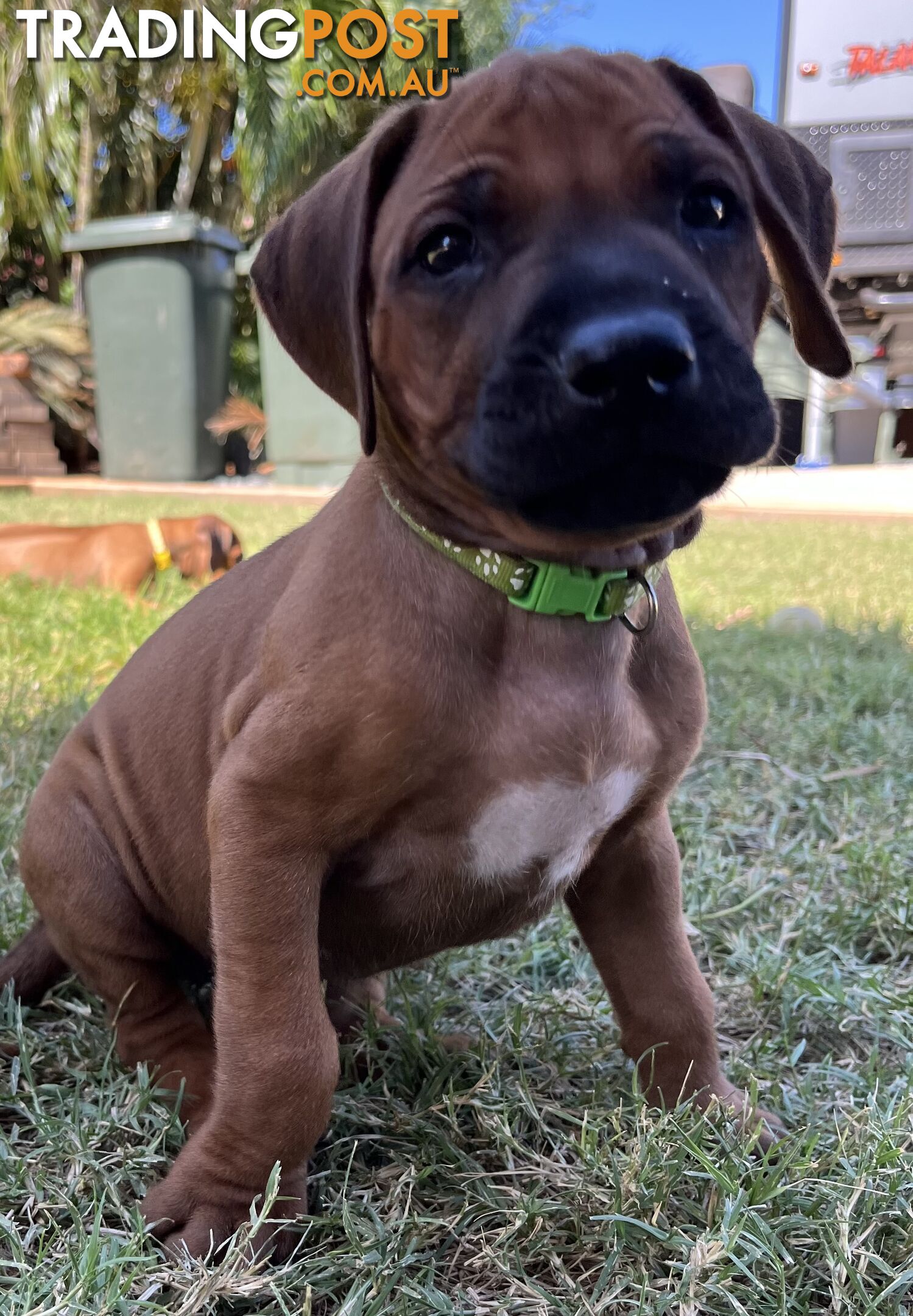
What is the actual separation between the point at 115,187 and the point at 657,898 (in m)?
17.7

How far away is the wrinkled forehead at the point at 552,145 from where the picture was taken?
4.98ft

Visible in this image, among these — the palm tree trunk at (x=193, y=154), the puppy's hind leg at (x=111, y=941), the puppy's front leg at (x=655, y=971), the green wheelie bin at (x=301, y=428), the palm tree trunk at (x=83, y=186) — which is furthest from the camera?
the palm tree trunk at (x=193, y=154)

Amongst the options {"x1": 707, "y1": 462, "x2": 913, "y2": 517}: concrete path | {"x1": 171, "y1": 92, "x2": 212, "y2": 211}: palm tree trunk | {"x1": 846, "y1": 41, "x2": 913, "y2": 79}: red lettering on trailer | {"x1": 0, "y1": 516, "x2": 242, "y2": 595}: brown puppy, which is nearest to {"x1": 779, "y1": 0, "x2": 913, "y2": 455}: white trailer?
{"x1": 846, "y1": 41, "x2": 913, "y2": 79}: red lettering on trailer

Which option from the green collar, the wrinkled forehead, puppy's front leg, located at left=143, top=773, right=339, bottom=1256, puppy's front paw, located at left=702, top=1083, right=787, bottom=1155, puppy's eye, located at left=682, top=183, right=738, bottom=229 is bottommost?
puppy's front paw, located at left=702, top=1083, right=787, bottom=1155

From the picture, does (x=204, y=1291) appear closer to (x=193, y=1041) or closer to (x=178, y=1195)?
(x=178, y=1195)

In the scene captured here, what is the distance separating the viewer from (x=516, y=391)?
55.3 inches

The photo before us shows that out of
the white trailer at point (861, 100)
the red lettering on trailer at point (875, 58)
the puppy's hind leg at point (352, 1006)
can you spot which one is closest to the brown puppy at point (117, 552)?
the puppy's hind leg at point (352, 1006)

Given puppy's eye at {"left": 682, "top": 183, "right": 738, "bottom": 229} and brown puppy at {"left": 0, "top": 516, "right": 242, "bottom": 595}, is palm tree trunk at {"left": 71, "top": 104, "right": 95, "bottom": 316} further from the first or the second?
puppy's eye at {"left": 682, "top": 183, "right": 738, "bottom": 229}

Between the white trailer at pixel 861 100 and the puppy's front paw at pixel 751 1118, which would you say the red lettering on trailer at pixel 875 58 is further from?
the puppy's front paw at pixel 751 1118

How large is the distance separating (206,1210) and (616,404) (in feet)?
4.09

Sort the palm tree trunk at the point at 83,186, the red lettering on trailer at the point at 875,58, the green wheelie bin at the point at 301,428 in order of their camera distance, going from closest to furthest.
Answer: the green wheelie bin at the point at 301,428, the red lettering on trailer at the point at 875,58, the palm tree trunk at the point at 83,186

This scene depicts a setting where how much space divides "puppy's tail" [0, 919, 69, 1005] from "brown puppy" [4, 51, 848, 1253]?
40cm

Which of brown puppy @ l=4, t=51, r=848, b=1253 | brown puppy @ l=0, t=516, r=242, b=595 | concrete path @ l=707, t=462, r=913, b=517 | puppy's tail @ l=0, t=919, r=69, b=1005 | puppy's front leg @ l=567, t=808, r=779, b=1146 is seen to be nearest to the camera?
brown puppy @ l=4, t=51, r=848, b=1253

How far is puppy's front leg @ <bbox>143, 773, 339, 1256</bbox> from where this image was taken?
5.09 ft
